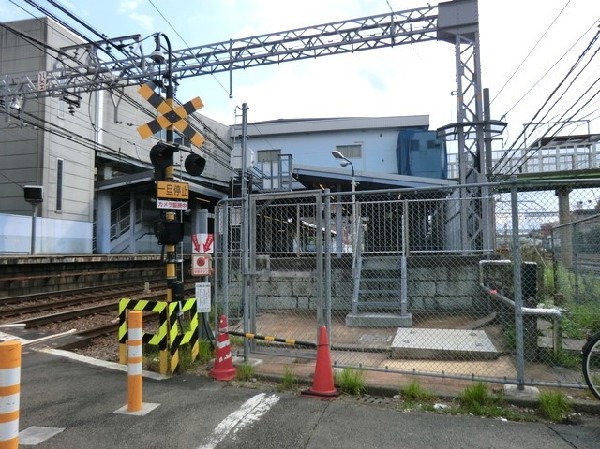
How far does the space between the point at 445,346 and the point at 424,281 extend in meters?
3.59

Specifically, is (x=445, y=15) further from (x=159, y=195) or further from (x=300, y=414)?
(x=300, y=414)

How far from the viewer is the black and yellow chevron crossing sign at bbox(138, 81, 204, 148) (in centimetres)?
687

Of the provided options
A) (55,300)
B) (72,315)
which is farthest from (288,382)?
(55,300)

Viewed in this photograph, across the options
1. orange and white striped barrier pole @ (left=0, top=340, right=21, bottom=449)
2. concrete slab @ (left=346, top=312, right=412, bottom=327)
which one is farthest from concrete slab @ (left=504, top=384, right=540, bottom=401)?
orange and white striped barrier pole @ (left=0, top=340, right=21, bottom=449)

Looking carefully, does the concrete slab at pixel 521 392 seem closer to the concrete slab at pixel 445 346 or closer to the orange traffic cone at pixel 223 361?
the concrete slab at pixel 445 346

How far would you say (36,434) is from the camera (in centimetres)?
437

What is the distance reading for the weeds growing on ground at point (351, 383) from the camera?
534 centimetres

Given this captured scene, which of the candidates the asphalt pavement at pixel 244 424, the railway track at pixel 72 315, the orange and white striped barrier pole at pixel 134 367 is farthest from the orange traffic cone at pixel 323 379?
the railway track at pixel 72 315

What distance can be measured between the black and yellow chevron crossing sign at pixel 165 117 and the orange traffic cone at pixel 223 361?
285cm

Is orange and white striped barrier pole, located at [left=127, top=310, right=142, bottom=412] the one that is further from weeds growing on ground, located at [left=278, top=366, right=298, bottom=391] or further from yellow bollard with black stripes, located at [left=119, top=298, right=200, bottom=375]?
weeds growing on ground, located at [left=278, top=366, right=298, bottom=391]

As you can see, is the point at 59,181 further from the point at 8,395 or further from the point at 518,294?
the point at 518,294

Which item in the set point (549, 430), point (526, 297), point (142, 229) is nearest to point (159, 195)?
point (549, 430)

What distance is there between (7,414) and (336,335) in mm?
6259

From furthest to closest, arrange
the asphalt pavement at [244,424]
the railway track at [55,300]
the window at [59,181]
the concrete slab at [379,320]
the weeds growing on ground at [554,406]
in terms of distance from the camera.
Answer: the window at [59,181] < the railway track at [55,300] < the concrete slab at [379,320] < the weeds growing on ground at [554,406] < the asphalt pavement at [244,424]
